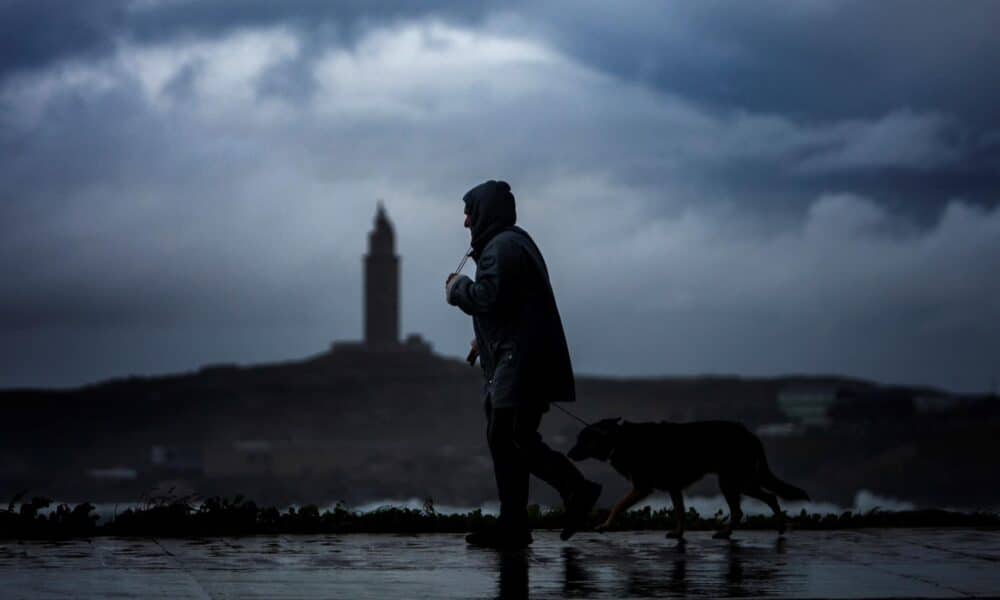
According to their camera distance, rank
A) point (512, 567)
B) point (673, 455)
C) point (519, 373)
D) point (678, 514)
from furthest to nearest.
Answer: point (673, 455) < point (678, 514) < point (519, 373) < point (512, 567)

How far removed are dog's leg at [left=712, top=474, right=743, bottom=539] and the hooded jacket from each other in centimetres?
144

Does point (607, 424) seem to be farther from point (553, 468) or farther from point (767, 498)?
point (767, 498)

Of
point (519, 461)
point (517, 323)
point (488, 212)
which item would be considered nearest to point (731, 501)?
point (519, 461)

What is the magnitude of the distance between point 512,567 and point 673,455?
2313 mm

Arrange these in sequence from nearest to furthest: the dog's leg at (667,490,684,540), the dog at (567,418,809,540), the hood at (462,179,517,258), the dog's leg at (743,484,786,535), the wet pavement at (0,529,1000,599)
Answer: the wet pavement at (0,529,1000,599)
the hood at (462,179,517,258)
the dog's leg at (667,490,684,540)
the dog at (567,418,809,540)
the dog's leg at (743,484,786,535)

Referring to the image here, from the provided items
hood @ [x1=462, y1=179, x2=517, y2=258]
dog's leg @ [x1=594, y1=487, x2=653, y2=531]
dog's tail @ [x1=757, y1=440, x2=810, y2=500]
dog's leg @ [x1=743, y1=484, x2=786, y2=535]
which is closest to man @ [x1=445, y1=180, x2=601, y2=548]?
hood @ [x1=462, y1=179, x2=517, y2=258]

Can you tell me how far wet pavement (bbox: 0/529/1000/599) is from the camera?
7559 mm

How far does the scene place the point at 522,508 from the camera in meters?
10.1

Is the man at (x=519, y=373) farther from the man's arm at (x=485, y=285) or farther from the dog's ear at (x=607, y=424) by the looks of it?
the dog's ear at (x=607, y=424)

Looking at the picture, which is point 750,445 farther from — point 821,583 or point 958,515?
point 821,583

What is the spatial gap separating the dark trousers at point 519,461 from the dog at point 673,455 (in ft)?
2.16

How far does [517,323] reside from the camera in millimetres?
10086

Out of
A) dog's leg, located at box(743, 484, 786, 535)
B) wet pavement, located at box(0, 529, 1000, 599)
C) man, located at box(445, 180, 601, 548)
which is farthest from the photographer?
dog's leg, located at box(743, 484, 786, 535)

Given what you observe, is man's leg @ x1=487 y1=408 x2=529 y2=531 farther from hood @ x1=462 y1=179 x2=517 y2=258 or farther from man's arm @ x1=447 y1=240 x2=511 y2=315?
hood @ x1=462 y1=179 x2=517 y2=258
